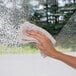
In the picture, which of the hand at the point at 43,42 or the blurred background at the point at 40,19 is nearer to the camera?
the hand at the point at 43,42

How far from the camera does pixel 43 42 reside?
618mm

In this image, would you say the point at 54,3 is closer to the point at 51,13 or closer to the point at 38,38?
the point at 51,13

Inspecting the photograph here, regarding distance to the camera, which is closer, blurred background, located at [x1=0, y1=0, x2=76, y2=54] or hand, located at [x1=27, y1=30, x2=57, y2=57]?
hand, located at [x1=27, y1=30, x2=57, y2=57]

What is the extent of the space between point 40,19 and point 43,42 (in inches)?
51.1

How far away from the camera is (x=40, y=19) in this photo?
1.91 metres

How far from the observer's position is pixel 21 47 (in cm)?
191

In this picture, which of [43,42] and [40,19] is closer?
[43,42]

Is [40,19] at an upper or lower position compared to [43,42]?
lower

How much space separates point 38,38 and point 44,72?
1.39 metres

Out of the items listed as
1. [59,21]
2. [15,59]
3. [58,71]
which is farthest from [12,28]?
[58,71]

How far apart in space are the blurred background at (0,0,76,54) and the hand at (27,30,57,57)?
124 centimetres

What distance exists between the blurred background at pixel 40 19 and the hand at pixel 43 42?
1.24m

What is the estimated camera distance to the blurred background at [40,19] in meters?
1.90

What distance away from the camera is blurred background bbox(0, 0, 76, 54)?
190cm
